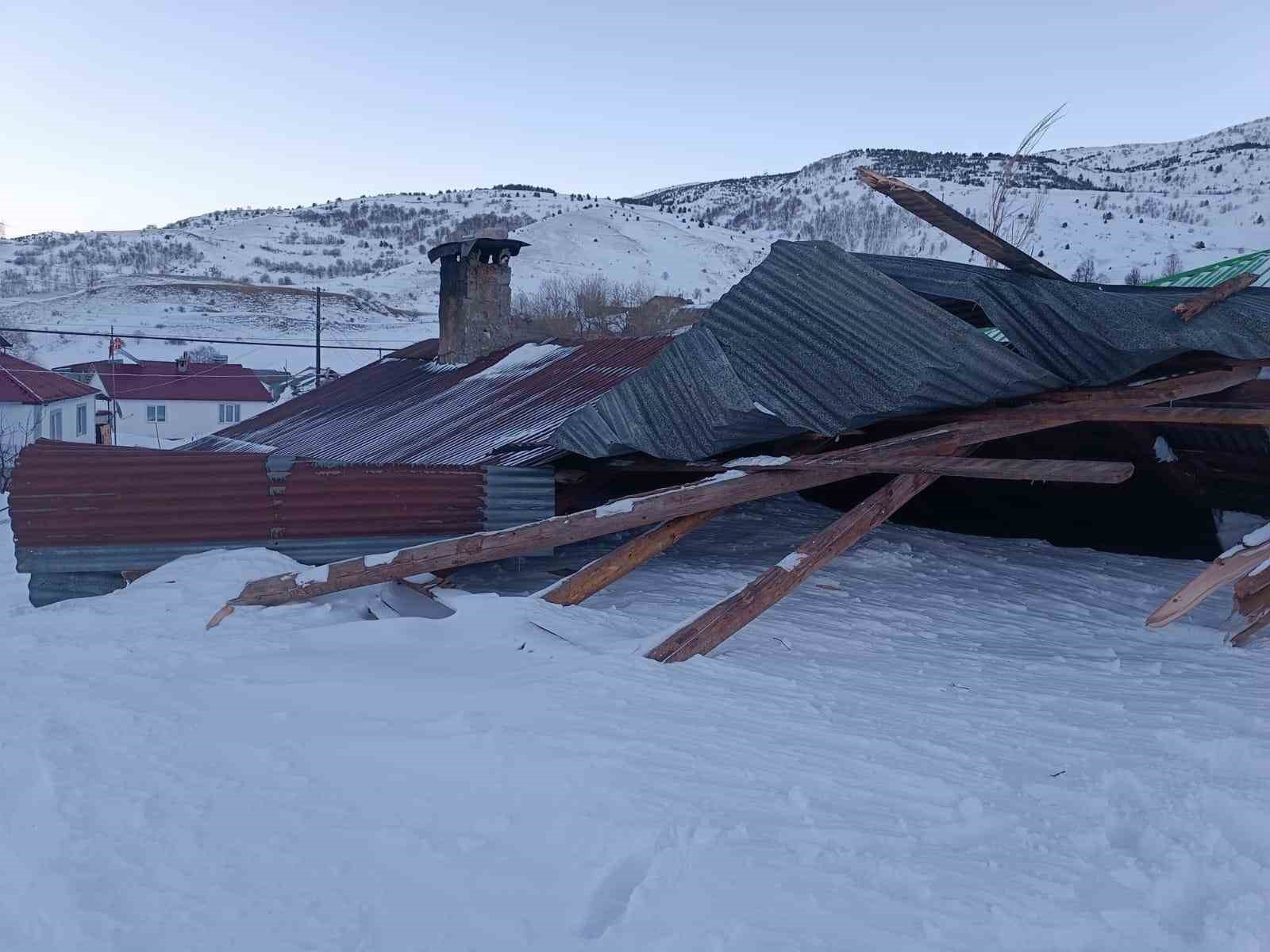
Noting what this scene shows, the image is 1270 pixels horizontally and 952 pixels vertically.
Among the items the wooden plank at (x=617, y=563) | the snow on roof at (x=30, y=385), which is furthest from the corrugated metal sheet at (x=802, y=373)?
the snow on roof at (x=30, y=385)

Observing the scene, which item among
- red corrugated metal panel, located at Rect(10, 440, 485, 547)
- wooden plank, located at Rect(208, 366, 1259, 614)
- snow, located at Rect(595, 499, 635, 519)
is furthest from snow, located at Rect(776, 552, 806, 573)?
red corrugated metal panel, located at Rect(10, 440, 485, 547)

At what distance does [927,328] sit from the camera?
6.64 meters

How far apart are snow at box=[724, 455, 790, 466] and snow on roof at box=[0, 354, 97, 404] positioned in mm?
28915

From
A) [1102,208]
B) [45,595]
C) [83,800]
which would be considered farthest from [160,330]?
[1102,208]

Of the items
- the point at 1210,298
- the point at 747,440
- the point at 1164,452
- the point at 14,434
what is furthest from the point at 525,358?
the point at 14,434

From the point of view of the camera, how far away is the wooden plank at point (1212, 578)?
6090 mm

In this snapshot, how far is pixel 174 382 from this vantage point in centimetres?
3803

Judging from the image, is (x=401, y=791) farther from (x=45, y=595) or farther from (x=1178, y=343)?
(x=1178, y=343)

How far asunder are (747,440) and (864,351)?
3.68 feet

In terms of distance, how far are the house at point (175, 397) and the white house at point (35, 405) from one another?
15.2 ft

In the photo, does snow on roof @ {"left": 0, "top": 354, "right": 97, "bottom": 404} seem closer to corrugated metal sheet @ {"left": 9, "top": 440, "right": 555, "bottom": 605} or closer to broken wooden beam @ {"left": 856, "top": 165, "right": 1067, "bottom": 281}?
corrugated metal sheet @ {"left": 9, "top": 440, "right": 555, "bottom": 605}

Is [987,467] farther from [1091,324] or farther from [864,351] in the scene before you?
[1091,324]

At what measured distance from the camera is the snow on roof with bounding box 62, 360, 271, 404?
3753cm

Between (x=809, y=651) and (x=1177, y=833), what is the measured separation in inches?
91.8
